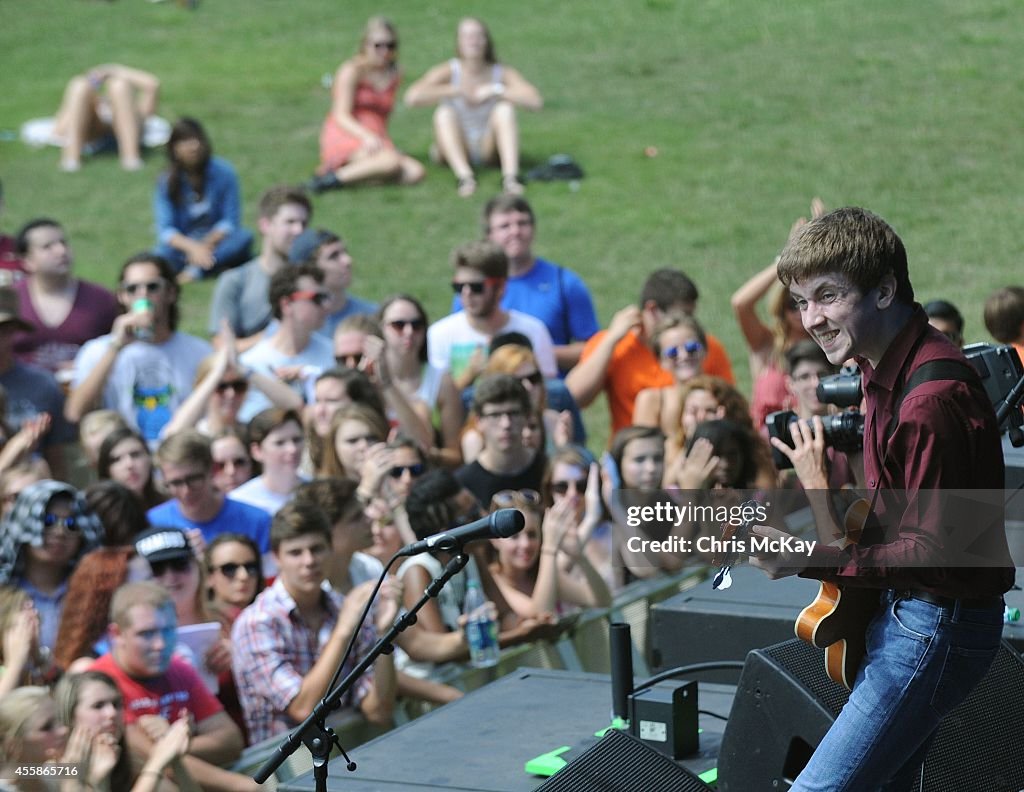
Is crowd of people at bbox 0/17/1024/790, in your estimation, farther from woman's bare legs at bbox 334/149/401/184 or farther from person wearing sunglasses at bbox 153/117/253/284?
woman's bare legs at bbox 334/149/401/184

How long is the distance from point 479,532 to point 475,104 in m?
10.5

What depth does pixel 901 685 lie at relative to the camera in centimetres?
322

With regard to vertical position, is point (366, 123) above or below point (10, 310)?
above

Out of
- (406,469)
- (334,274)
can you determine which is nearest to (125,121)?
(334,274)

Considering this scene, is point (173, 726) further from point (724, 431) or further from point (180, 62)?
point (180, 62)

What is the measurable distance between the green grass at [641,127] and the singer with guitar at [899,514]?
741 centimetres

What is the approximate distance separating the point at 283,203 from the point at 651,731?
5.80 meters

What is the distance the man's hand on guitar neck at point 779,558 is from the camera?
308 cm

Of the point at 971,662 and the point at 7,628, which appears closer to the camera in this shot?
the point at 971,662

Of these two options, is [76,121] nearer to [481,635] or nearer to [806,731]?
[481,635]

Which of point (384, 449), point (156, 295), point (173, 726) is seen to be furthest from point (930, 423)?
point (156, 295)

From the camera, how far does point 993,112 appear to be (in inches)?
603

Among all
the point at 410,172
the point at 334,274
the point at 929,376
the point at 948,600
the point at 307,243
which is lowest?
the point at 948,600

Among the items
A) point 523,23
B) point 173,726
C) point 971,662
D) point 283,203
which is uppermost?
point 523,23
